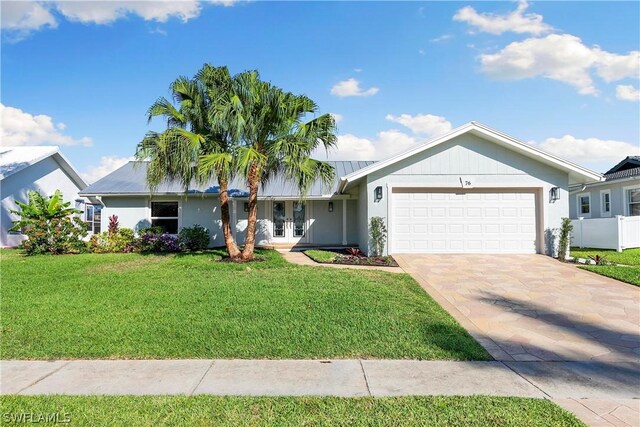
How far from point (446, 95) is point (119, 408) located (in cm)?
1413

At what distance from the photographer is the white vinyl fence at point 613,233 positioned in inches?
556

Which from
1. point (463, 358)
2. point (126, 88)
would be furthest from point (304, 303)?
point (126, 88)

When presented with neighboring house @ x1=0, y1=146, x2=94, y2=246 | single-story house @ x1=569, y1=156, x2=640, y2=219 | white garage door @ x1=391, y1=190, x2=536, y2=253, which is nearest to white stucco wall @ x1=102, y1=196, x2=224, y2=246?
neighboring house @ x1=0, y1=146, x2=94, y2=246

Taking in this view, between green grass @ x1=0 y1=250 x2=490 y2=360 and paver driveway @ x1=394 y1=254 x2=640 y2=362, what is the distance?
1.81 ft

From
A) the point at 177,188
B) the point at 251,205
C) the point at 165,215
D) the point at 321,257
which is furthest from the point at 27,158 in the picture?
the point at 321,257

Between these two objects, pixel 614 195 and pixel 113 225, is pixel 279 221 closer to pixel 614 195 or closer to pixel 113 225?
pixel 113 225

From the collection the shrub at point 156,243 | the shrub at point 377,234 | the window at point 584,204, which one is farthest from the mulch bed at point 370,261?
the window at point 584,204

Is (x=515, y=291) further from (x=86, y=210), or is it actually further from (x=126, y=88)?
(x=86, y=210)

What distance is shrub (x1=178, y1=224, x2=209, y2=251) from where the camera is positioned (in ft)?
49.2

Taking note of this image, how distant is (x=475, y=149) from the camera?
1262 cm

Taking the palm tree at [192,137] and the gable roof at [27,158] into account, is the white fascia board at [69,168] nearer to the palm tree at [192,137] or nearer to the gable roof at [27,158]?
the gable roof at [27,158]

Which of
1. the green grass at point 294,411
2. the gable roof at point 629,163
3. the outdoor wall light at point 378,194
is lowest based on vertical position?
the green grass at point 294,411

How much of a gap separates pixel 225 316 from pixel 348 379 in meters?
2.85

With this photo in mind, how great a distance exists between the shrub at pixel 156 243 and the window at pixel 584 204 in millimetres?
21001
